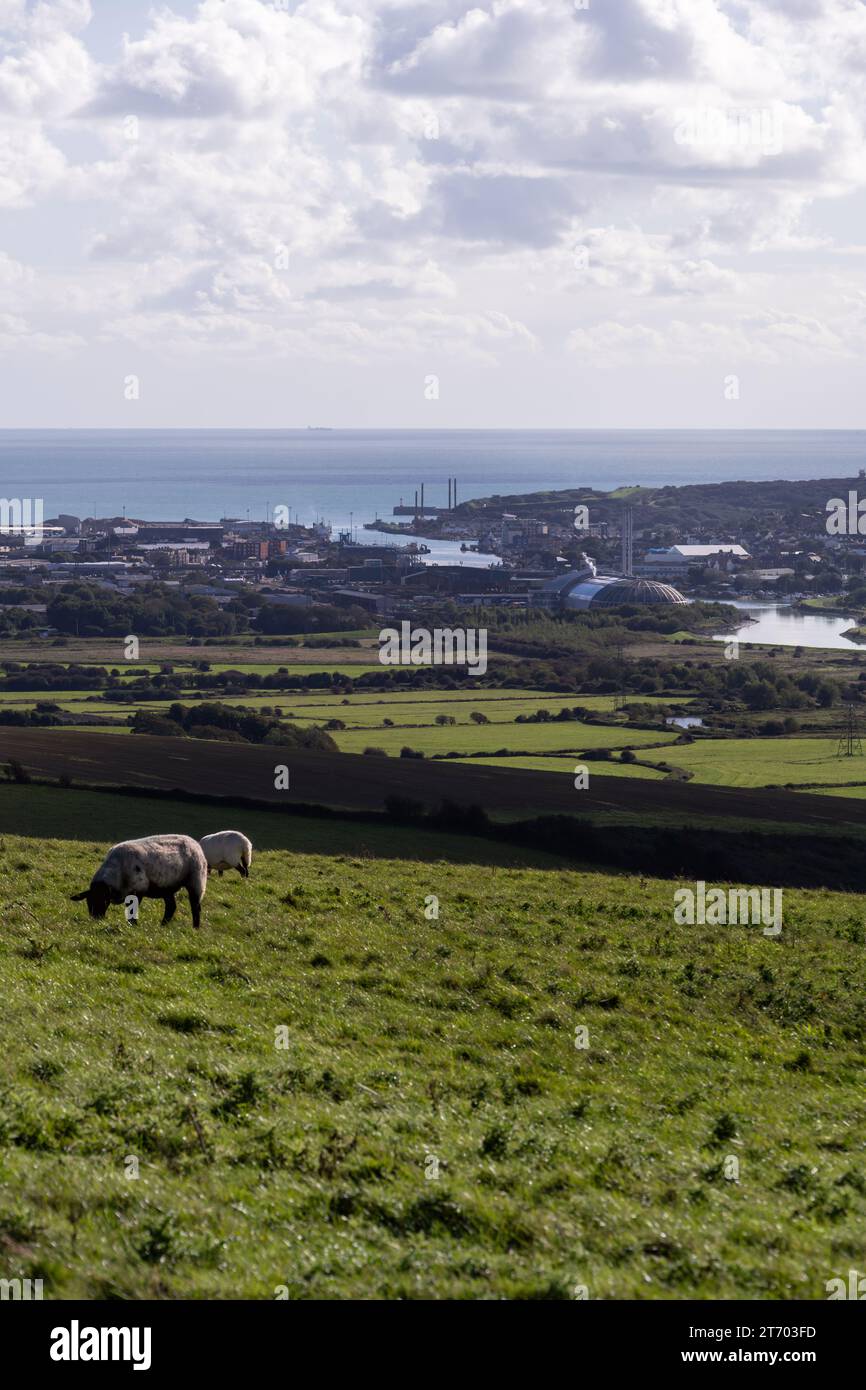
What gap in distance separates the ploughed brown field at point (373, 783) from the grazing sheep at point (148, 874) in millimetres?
27945

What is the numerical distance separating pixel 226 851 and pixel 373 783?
3238cm

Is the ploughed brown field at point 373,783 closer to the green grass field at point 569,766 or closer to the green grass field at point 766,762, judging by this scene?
the green grass field at point 569,766

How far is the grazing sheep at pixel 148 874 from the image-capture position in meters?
22.2

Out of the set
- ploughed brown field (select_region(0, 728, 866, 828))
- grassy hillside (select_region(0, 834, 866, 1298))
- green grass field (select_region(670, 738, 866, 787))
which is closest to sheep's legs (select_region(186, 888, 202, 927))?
grassy hillside (select_region(0, 834, 866, 1298))

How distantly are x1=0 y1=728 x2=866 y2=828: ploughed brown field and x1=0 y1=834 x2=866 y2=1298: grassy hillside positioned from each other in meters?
28.5

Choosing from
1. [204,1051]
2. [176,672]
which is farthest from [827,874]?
[176,672]

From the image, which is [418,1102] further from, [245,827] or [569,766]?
[569,766]

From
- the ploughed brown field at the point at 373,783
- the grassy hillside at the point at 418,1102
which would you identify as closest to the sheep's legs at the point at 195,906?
the grassy hillside at the point at 418,1102

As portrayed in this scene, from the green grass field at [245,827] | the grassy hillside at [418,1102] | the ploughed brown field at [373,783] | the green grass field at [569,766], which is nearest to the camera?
the grassy hillside at [418,1102]

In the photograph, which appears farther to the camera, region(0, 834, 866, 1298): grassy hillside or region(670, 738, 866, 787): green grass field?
region(670, 738, 866, 787): green grass field

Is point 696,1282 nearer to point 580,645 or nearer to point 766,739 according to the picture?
point 766,739

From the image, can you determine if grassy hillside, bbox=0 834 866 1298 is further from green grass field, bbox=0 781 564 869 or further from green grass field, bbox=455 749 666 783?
green grass field, bbox=455 749 666 783

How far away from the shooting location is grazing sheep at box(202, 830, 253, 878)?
1083 inches

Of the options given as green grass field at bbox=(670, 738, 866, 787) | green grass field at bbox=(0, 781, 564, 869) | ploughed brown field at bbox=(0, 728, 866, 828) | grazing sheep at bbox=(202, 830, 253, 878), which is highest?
grazing sheep at bbox=(202, 830, 253, 878)
